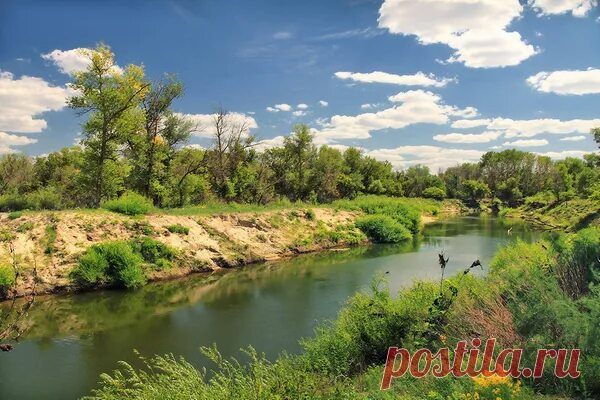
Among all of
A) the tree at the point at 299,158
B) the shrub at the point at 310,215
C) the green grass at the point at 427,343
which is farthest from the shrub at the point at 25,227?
the tree at the point at 299,158

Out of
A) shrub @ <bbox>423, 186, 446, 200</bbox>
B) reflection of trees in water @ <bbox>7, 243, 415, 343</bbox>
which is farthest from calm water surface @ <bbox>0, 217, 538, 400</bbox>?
shrub @ <bbox>423, 186, 446, 200</bbox>

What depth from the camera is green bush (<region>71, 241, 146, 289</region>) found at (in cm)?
2334

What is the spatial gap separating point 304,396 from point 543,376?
4.20m

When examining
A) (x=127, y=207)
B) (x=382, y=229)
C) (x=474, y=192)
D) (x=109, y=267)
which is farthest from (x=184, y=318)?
(x=474, y=192)

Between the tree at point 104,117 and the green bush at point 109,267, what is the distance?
9.10 meters

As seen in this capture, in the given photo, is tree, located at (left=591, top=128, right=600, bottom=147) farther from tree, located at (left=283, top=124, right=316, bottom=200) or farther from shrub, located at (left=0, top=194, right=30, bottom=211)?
shrub, located at (left=0, top=194, right=30, bottom=211)

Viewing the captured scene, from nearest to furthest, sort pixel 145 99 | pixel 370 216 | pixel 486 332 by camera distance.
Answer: pixel 486 332 < pixel 145 99 < pixel 370 216

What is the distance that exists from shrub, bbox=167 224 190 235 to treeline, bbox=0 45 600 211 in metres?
6.67

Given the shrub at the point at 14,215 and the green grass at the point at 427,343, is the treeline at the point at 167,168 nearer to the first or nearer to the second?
the shrub at the point at 14,215

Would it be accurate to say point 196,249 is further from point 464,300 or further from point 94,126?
point 464,300

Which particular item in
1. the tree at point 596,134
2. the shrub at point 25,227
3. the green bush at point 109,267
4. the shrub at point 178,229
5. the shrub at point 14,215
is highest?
the tree at point 596,134

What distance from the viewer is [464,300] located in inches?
460

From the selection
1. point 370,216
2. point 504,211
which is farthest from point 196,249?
point 504,211

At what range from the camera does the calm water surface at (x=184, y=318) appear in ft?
45.7
